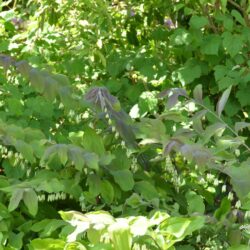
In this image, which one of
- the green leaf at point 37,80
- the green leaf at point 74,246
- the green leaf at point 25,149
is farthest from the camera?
the green leaf at point 37,80

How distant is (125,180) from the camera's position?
2.19m

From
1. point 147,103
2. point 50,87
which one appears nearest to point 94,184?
point 50,87

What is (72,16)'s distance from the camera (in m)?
4.11

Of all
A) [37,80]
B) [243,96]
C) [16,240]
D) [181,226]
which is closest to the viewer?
[181,226]

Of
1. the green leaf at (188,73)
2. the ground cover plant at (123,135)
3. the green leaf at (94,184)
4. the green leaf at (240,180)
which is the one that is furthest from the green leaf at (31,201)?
the green leaf at (188,73)

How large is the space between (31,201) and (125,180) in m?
0.37

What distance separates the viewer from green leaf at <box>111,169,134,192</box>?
7.14 feet

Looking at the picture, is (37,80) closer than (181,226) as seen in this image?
No

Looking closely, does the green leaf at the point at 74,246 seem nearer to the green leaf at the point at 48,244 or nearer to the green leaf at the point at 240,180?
the green leaf at the point at 48,244

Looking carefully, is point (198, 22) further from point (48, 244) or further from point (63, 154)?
point (48, 244)

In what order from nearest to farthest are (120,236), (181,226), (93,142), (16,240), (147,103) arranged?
(120,236) → (181,226) → (16,240) → (93,142) → (147,103)

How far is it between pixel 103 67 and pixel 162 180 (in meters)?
1.57

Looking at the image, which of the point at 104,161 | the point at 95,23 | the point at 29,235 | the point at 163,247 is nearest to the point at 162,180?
the point at 104,161

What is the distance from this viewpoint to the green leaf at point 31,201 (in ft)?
6.42
